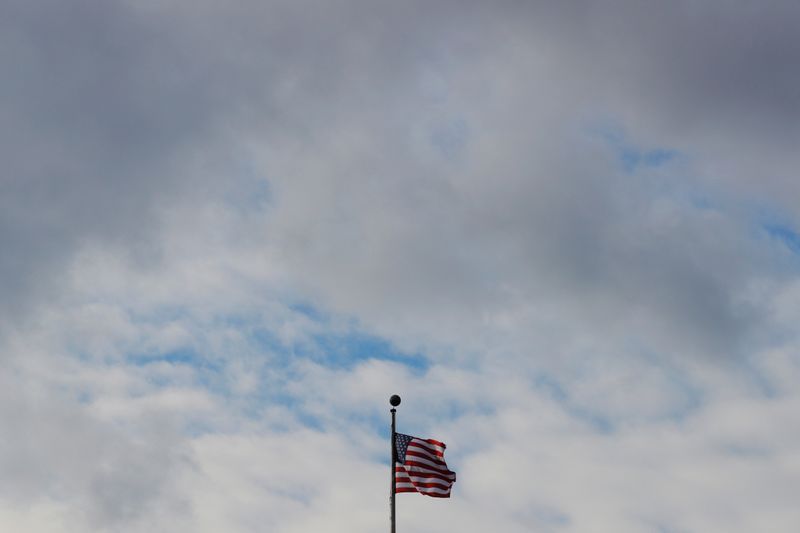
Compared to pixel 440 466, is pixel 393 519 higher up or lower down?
lower down

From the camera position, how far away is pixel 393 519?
43188 millimetres

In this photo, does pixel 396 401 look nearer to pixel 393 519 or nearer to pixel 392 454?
pixel 392 454

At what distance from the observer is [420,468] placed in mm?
45531

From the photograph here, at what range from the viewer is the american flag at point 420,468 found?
149ft

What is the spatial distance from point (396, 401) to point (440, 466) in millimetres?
3554

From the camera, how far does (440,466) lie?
46094 millimetres

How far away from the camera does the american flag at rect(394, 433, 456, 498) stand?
149 ft

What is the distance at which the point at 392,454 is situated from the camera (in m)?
44.8

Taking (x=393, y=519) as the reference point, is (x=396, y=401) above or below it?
above

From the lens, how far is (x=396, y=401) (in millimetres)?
45219

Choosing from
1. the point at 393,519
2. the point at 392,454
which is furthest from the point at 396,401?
the point at 393,519

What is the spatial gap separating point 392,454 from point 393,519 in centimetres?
285

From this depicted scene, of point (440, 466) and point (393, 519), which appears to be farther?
point (440, 466)

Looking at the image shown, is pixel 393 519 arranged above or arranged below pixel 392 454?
below
